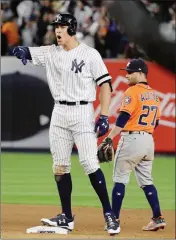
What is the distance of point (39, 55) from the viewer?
7.48 metres

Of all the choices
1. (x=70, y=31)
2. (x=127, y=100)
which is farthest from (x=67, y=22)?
(x=127, y=100)

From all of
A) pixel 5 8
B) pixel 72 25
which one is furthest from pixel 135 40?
pixel 5 8

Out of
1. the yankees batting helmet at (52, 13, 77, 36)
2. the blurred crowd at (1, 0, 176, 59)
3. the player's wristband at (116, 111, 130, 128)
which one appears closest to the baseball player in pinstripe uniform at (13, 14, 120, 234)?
the yankees batting helmet at (52, 13, 77, 36)

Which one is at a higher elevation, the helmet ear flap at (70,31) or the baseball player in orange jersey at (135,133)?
the helmet ear flap at (70,31)

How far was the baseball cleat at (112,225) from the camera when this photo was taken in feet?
23.6

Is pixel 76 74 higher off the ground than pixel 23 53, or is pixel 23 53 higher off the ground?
pixel 23 53

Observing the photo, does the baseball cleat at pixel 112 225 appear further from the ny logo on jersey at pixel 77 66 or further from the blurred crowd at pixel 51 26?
the blurred crowd at pixel 51 26

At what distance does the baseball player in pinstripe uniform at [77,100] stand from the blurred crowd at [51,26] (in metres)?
9.11

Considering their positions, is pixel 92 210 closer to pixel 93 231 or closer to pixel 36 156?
pixel 93 231

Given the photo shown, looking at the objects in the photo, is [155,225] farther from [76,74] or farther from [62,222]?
[76,74]

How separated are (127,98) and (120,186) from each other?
874mm

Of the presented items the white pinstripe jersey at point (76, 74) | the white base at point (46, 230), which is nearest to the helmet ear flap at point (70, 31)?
the white pinstripe jersey at point (76, 74)

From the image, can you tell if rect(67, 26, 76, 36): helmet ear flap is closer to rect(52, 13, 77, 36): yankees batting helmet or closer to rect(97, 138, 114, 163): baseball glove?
rect(52, 13, 77, 36): yankees batting helmet

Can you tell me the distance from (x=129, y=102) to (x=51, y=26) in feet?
32.7
